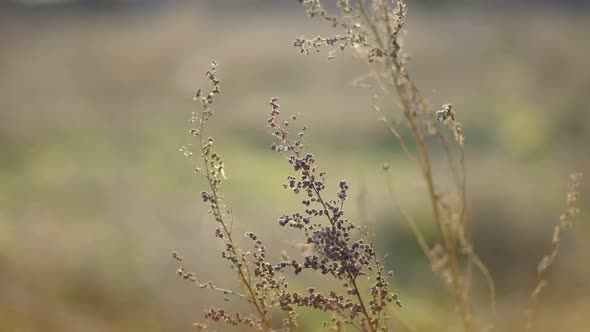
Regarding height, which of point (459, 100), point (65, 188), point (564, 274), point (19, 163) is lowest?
point (564, 274)

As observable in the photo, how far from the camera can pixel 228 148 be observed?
8.80m

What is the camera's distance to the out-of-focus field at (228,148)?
5.34 metres

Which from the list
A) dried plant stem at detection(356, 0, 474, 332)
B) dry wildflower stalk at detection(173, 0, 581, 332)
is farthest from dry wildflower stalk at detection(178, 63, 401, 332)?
dried plant stem at detection(356, 0, 474, 332)

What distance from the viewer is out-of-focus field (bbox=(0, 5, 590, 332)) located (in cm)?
534

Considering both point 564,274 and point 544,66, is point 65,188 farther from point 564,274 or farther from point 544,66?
point 544,66

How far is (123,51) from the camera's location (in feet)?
37.2

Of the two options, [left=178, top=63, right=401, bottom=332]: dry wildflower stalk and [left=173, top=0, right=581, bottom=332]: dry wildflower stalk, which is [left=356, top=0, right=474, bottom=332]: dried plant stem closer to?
[left=173, top=0, right=581, bottom=332]: dry wildflower stalk

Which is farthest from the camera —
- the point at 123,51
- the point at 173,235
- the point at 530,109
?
the point at 123,51

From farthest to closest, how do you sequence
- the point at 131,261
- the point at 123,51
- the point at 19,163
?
the point at 123,51 < the point at 19,163 < the point at 131,261

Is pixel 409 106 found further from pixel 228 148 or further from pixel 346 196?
pixel 228 148

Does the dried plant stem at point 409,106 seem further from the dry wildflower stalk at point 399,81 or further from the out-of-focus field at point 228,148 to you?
the out-of-focus field at point 228,148

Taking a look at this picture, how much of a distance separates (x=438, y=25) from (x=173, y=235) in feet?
21.7

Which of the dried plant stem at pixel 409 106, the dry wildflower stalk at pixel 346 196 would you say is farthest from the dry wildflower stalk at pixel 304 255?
the dried plant stem at pixel 409 106

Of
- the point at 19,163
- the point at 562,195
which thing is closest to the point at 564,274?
the point at 562,195
